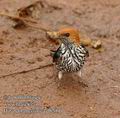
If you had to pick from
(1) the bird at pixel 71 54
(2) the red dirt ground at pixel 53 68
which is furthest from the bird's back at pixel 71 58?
(2) the red dirt ground at pixel 53 68

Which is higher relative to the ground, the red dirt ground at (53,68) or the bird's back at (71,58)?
the bird's back at (71,58)

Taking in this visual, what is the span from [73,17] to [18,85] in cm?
260

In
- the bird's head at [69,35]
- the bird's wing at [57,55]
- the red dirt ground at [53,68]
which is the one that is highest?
the bird's head at [69,35]

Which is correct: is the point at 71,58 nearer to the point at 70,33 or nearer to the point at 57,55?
the point at 57,55

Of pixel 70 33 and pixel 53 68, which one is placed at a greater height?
pixel 70 33

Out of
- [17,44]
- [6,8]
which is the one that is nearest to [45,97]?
[17,44]

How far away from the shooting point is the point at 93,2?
10461 millimetres

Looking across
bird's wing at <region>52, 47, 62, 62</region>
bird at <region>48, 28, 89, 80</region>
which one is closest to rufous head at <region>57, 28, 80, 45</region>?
bird at <region>48, 28, 89, 80</region>

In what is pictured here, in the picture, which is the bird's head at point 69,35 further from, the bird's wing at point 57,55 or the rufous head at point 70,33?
the bird's wing at point 57,55

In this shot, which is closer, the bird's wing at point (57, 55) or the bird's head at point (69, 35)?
the bird's head at point (69, 35)

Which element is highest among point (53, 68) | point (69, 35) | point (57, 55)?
point (69, 35)

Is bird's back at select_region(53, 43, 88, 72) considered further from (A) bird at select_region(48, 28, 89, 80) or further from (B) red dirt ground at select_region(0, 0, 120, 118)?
(B) red dirt ground at select_region(0, 0, 120, 118)

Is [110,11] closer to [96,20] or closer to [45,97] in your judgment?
[96,20]

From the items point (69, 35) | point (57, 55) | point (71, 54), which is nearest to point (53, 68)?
point (57, 55)
